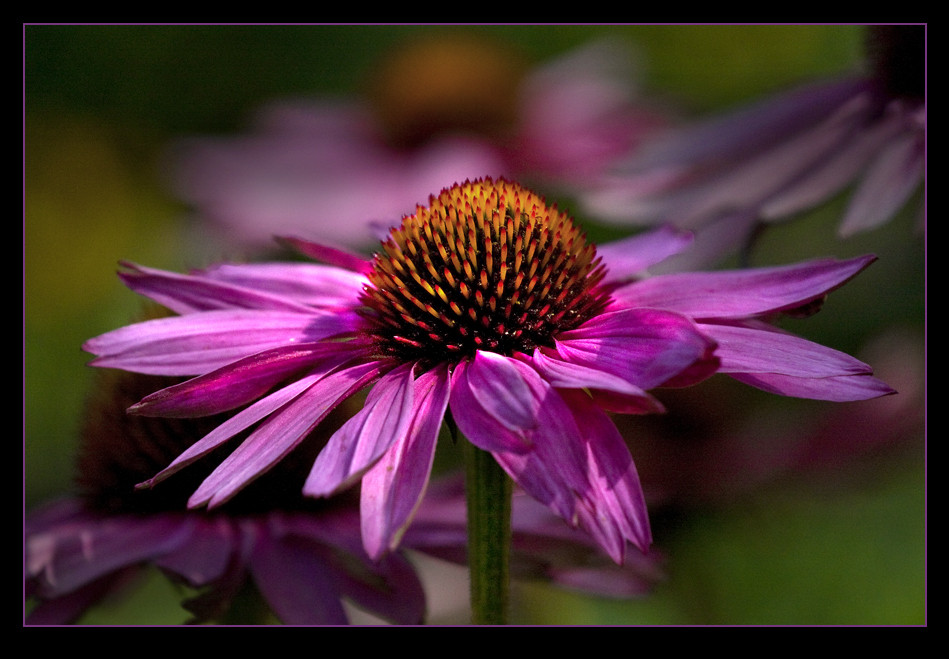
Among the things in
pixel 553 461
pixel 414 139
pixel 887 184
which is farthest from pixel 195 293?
pixel 414 139

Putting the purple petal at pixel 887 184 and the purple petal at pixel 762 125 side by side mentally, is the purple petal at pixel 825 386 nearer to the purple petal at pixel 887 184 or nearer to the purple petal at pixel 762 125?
the purple petal at pixel 887 184

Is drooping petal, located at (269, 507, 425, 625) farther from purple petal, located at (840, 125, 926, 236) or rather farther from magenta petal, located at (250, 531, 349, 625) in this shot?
purple petal, located at (840, 125, 926, 236)

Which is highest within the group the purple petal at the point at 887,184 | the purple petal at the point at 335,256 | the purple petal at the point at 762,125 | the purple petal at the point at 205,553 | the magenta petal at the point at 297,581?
the purple petal at the point at 762,125

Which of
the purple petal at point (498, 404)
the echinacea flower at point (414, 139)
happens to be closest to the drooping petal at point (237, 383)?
the purple petal at point (498, 404)

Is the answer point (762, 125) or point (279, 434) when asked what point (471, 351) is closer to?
point (279, 434)

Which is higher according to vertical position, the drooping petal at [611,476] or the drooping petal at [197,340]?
the drooping petal at [197,340]

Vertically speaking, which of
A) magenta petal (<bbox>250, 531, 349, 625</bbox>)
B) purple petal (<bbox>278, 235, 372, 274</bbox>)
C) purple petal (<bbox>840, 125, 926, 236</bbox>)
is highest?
purple petal (<bbox>840, 125, 926, 236</bbox>)

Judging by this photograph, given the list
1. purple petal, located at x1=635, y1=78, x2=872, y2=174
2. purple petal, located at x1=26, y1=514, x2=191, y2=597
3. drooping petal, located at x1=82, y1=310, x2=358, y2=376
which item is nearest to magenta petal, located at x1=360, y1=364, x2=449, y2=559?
drooping petal, located at x1=82, y1=310, x2=358, y2=376
